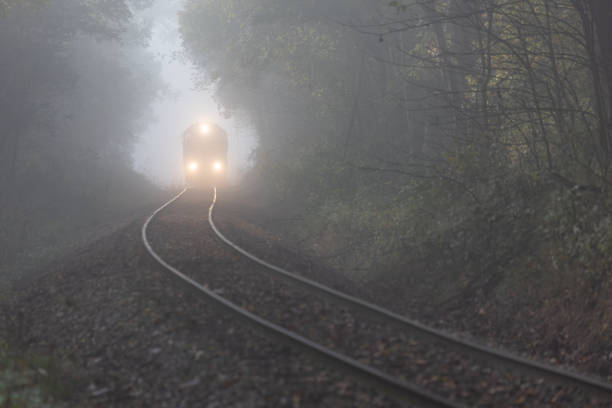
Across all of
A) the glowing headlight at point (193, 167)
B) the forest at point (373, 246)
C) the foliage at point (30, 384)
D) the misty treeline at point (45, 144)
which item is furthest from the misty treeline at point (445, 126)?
the misty treeline at point (45, 144)

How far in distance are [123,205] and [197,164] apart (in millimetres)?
6765

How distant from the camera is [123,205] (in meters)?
24.1

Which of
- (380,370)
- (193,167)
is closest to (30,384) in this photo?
(380,370)

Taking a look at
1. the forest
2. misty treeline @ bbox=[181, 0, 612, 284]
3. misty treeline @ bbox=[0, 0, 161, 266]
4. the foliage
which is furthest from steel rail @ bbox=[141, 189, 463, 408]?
misty treeline @ bbox=[0, 0, 161, 266]

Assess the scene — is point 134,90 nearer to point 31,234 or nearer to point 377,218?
point 31,234

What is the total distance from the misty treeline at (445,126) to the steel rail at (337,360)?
147 inches

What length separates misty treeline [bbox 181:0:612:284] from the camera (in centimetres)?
832

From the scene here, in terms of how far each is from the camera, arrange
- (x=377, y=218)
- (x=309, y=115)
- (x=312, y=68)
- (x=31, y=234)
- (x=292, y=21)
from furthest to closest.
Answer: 1. (x=309, y=115)
2. (x=312, y=68)
3. (x=292, y=21)
4. (x=31, y=234)
5. (x=377, y=218)

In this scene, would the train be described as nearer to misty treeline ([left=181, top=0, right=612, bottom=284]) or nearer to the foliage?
misty treeline ([left=181, top=0, right=612, bottom=284])

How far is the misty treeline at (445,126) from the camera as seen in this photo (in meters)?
8.32

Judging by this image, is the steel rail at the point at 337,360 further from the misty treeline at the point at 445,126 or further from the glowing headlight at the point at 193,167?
the glowing headlight at the point at 193,167

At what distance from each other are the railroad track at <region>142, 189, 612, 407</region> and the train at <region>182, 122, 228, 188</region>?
21.8m

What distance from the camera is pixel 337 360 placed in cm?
555

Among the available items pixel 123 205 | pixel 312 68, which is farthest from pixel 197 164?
pixel 312 68
